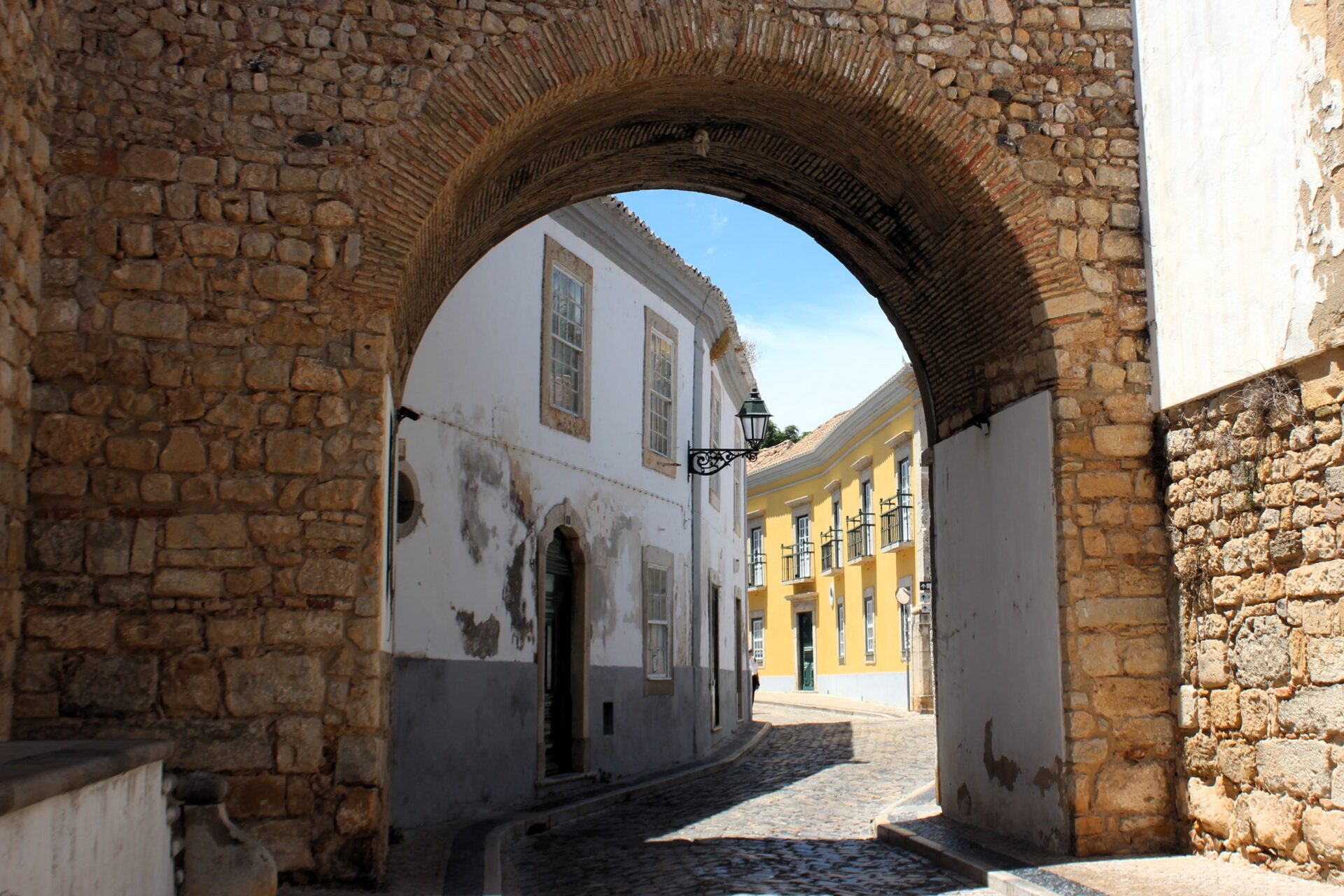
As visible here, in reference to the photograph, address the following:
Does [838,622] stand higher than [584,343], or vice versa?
[584,343]

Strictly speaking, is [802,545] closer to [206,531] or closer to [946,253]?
[946,253]

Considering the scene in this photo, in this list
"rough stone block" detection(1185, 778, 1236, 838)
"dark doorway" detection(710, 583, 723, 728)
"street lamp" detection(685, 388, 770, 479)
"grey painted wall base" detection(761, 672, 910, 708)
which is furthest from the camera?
"grey painted wall base" detection(761, 672, 910, 708)

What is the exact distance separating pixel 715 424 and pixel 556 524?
6340 mm

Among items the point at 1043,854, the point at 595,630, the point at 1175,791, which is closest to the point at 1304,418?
the point at 1175,791

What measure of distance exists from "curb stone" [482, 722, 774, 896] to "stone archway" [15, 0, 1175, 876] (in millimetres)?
1296

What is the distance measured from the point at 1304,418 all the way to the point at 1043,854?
2.48m

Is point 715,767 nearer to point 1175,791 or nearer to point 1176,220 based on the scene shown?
point 1175,791

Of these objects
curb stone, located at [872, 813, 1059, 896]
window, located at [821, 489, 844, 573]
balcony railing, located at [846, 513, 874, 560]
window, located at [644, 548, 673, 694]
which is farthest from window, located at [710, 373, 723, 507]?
window, located at [821, 489, 844, 573]

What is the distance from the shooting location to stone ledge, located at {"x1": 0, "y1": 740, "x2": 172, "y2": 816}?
3258mm

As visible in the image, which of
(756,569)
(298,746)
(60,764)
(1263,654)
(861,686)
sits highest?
(756,569)

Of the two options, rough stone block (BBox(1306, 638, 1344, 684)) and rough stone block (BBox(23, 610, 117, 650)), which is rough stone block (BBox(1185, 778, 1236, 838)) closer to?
rough stone block (BBox(1306, 638, 1344, 684))

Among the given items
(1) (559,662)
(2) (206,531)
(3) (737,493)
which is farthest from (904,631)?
(2) (206,531)

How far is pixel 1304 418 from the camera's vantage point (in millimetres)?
5562

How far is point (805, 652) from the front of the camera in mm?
31906
